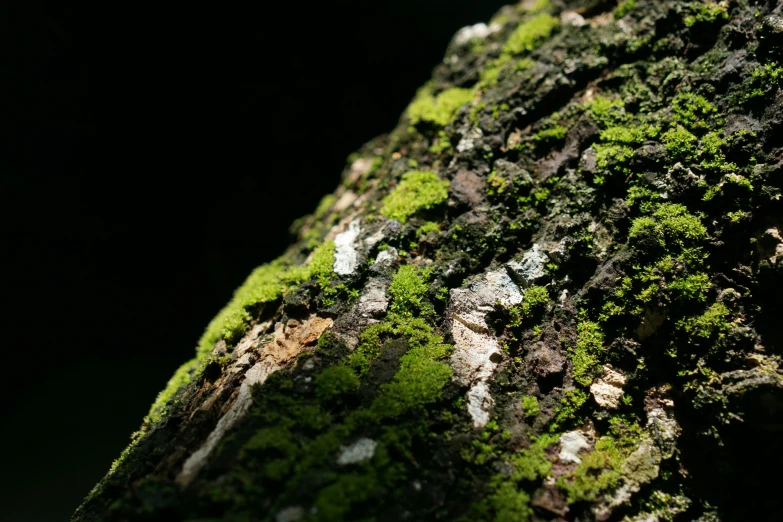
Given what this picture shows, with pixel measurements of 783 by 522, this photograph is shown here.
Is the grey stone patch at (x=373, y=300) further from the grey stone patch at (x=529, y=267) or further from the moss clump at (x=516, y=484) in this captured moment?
the moss clump at (x=516, y=484)

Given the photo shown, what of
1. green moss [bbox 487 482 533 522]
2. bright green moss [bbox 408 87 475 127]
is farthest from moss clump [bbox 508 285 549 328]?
bright green moss [bbox 408 87 475 127]

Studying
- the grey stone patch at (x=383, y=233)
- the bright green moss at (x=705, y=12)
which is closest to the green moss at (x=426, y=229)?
the grey stone patch at (x=383, y=233)

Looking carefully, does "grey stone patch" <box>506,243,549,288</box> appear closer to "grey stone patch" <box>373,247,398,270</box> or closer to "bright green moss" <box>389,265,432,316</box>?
"bright green moss" <box>389,265,432,316</box>

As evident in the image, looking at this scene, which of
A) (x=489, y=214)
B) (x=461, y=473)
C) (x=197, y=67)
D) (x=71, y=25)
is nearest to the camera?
(x=461, y=473)

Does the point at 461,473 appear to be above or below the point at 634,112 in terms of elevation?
below

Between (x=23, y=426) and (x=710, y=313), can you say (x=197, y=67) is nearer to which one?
(x=23, y=426)

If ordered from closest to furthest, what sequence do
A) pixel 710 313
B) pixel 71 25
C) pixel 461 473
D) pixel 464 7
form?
pixel 461 473 < pixel 710 313 < pixel 71 25 < pixel 464 7

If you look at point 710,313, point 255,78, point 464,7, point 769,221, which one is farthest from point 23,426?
point 464,7
